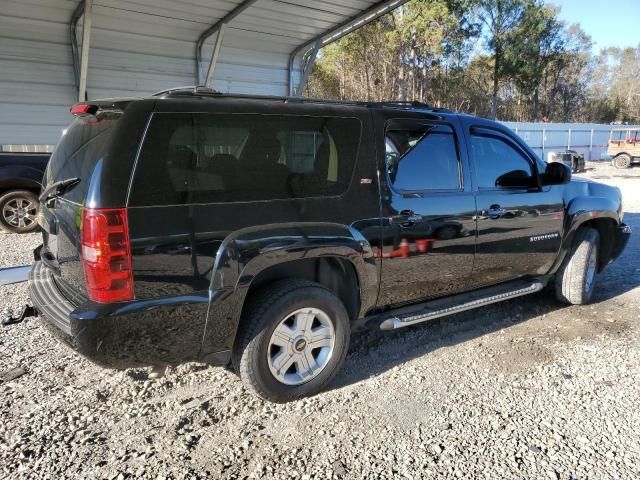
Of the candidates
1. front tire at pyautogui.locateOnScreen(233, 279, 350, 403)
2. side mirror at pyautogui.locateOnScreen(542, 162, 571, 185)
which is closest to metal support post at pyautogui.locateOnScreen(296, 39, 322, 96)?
side mirror at pyautogui.locateOnScreen(542, 162, 571, 185)

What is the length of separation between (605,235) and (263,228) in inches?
165

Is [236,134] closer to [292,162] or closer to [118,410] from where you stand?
[292,162]

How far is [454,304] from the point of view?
391cm

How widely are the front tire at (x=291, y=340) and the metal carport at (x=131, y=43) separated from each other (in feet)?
33.9

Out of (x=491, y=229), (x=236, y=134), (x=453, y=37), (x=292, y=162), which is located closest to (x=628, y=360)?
(x=491, y=229)

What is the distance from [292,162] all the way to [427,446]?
5.96 feet

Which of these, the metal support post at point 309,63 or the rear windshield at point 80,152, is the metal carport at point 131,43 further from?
the rear windshield at point 80,152

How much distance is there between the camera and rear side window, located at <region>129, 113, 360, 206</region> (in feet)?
8.41

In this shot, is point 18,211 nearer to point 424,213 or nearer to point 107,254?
point 107,254

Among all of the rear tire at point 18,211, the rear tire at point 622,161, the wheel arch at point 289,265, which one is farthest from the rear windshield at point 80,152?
the rear tire at point 622,161

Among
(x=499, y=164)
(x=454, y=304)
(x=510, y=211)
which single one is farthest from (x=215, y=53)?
(x=454, y=304)

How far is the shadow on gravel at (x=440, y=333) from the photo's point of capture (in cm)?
369

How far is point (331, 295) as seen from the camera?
3.16 meters

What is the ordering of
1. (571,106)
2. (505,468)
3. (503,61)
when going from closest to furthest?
(505,468)
(503,61)
(571,106)
